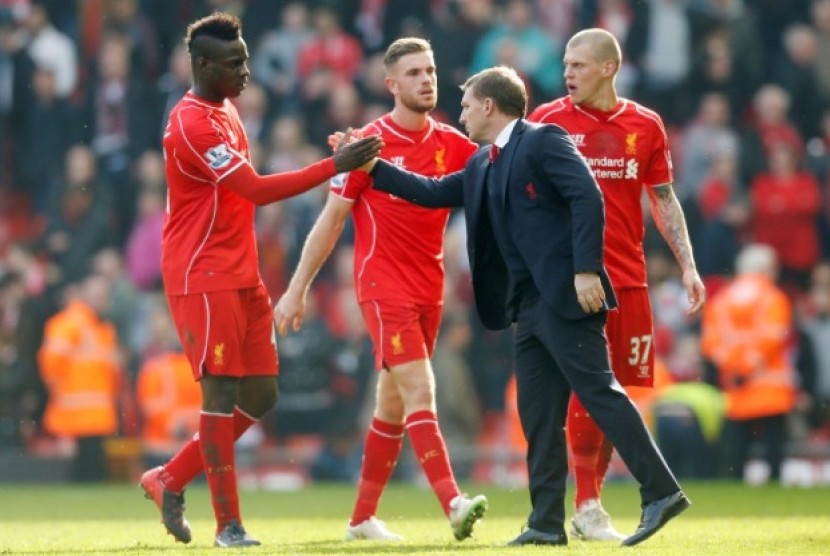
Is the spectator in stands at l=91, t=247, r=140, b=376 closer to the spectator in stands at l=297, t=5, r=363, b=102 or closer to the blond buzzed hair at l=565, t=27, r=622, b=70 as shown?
the spectator in stands at l=297, t=5, r=363, b=102

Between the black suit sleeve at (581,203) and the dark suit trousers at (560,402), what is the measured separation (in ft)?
1.15

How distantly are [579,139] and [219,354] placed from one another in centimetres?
218

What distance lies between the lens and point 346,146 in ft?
30.0

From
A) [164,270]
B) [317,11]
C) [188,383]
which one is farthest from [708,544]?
[317,11]

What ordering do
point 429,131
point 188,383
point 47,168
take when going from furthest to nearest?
point 47,168 < point 188,383 < point 429,131

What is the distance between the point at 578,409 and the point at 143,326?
9262mm

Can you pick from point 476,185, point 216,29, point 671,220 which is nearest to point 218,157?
point 216,29

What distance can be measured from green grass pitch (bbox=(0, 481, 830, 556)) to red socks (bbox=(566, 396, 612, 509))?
0.37 meters

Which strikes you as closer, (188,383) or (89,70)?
(188,383)

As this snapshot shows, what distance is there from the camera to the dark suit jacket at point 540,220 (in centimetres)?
867

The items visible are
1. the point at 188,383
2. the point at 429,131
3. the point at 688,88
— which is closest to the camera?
the point at 429,131

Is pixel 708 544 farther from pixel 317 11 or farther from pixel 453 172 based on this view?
pixel 317 11

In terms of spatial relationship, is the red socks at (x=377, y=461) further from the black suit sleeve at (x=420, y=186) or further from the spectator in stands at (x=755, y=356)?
the spectator in stands at (x=755, y=356)

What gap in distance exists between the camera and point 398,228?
1016 centimetres
